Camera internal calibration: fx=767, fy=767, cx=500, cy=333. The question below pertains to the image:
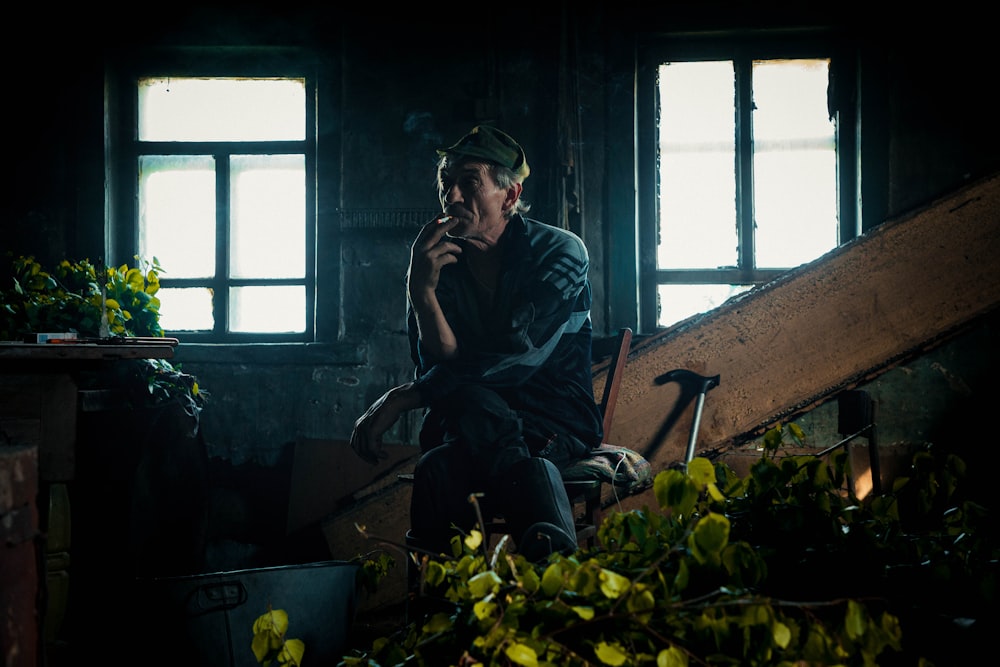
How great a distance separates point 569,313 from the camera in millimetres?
2605

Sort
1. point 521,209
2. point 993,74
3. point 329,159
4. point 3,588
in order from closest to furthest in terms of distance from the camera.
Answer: point 3,588, point 521,209, point 993,74, point 329,159

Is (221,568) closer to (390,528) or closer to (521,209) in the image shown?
(390,528)

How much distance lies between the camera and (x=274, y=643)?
39.9 inches

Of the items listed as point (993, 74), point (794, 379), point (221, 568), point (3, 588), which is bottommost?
point (221, 568)

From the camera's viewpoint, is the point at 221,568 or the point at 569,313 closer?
the point at 569,313

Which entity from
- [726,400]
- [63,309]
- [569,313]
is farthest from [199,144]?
[726,400]

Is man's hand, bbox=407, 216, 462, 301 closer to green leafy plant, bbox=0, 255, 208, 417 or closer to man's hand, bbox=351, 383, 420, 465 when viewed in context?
man's hand, bbox=351, 383, 420, 465

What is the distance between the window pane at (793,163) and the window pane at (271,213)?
261cm

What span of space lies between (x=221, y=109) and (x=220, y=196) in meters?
0.51

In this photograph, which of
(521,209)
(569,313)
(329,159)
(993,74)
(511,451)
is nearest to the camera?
(511,451)

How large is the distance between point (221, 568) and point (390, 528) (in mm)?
1218

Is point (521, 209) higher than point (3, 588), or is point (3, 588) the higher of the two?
point (521, 209)

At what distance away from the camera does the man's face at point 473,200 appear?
8.69 feet

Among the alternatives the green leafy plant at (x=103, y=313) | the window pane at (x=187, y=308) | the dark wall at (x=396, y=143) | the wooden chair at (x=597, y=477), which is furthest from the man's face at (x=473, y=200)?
the window pane at (x=187, y=308)
